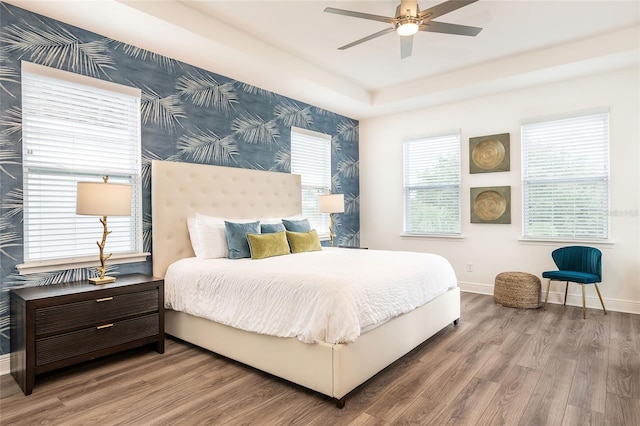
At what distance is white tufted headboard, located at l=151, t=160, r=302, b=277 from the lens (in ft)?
11.4

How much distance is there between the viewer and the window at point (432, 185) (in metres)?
5.38

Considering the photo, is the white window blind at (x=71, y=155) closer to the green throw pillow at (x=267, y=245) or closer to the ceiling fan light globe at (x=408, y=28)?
the green throw pillow at (x=267, y=245)

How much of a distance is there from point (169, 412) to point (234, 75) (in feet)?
11.3

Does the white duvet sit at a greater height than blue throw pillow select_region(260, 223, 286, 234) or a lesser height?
lesser

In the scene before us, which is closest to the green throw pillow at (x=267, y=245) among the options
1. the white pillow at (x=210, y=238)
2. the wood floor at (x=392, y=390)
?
the white pillow at (x=210, y=238)

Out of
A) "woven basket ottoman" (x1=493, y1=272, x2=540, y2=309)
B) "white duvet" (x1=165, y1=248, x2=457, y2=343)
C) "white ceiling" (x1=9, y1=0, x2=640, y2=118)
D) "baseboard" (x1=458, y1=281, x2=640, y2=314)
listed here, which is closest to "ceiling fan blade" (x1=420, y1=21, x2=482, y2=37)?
"white ceiling" (x1=9, y1=0, x2=640, y2=118)

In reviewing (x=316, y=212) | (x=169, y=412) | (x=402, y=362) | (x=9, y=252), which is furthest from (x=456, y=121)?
(x=9, y=252)

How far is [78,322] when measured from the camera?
100 inches

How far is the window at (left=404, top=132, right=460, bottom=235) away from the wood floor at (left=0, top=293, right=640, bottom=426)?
8.08ft

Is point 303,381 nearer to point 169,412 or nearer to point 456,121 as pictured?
point 169,412

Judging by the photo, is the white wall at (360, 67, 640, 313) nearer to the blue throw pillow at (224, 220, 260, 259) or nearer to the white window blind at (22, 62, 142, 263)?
the blue throw pillow at (224, 220, 260, 259)

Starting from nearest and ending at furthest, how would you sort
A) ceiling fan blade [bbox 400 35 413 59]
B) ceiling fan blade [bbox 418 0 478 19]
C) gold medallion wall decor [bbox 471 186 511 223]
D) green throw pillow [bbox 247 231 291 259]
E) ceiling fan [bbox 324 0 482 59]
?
ceiling fan blade [bbox 418 0 478 19] < ceiling fan [bbox 324 0 482 59] < ceiling fan blade [bbox 400 35 413 59] < green throw pillow [bbox 247 231 291 259] < gold medallion wall decor [bbox 471 186 511 223]

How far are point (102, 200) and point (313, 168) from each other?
10.6 ft

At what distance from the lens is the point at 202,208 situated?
3.84 meters
